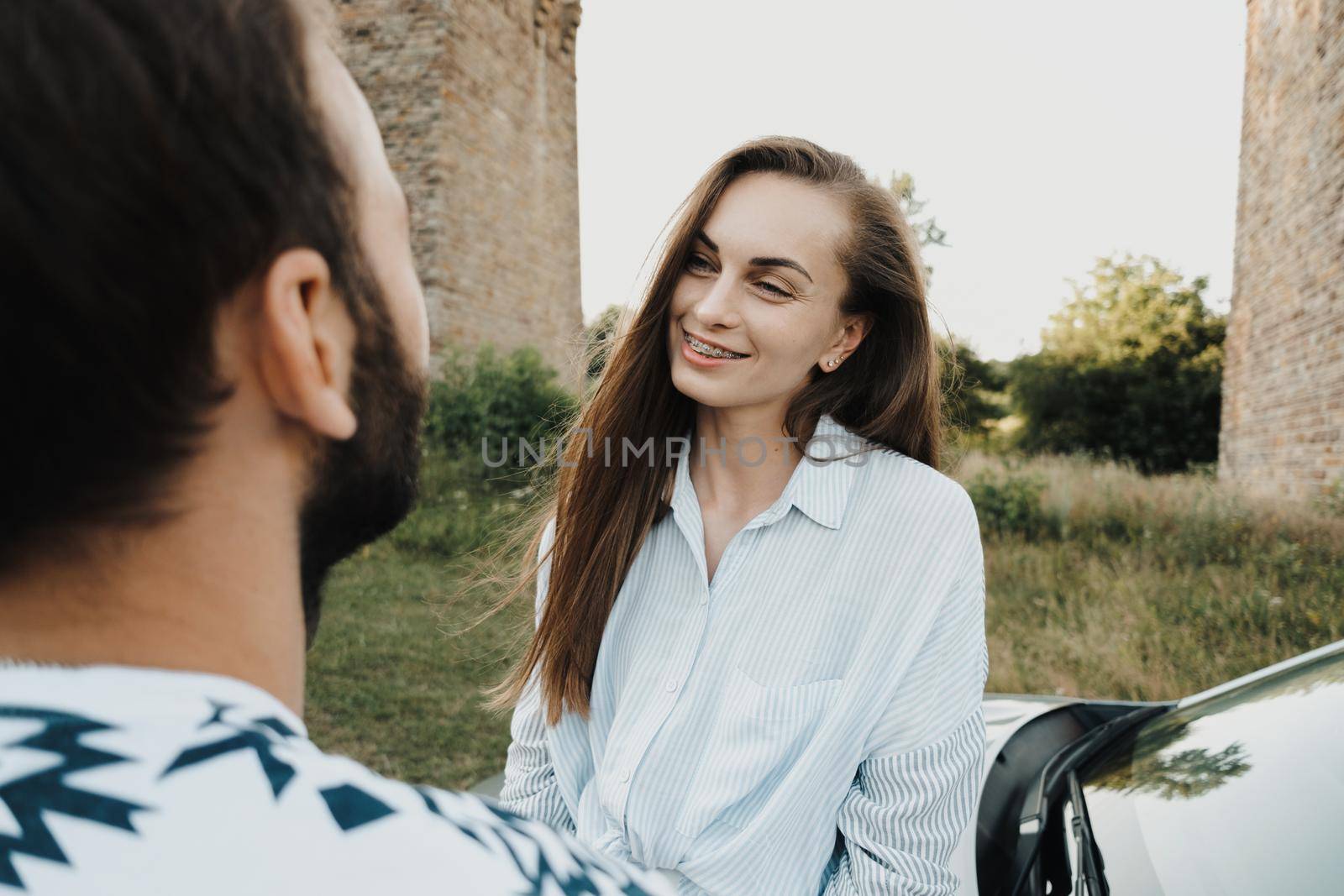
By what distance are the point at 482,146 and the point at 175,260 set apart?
11.5 metres

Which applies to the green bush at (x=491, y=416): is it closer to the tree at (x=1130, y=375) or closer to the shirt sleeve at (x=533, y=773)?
the shirt sleeve at (x=533, y=773)

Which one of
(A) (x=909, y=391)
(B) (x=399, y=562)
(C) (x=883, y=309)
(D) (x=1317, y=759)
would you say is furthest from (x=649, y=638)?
(B) (x=399, y=562)

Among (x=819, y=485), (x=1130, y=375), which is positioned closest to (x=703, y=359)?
(x=819, y=485)

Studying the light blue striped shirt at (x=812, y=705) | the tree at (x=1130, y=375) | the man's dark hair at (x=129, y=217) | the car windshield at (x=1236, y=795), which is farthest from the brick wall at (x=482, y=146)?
the tree at (x=1130, y=375)

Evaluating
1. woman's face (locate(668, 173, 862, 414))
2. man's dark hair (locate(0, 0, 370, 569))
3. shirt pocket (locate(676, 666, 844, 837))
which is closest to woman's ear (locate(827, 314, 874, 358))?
woman's face (locate(668, 173, 862, 414))

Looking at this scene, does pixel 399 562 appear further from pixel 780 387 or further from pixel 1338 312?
pixel 1338 312

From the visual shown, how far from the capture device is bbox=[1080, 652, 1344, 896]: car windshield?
4.10ft

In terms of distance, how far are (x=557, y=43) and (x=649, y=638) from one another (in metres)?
13.2

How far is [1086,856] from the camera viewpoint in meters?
1.46

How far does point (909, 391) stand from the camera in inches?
78.0

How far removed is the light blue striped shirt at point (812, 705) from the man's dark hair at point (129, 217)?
1.26m

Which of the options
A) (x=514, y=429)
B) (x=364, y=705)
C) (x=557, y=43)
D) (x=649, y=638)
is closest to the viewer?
(x=649, y=638)

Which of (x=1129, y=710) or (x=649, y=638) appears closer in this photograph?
(x=649, y=638)

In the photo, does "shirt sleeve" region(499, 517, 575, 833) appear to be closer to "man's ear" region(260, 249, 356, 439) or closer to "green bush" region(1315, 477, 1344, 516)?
"man's ear" region(260, 249, 356, 439)
